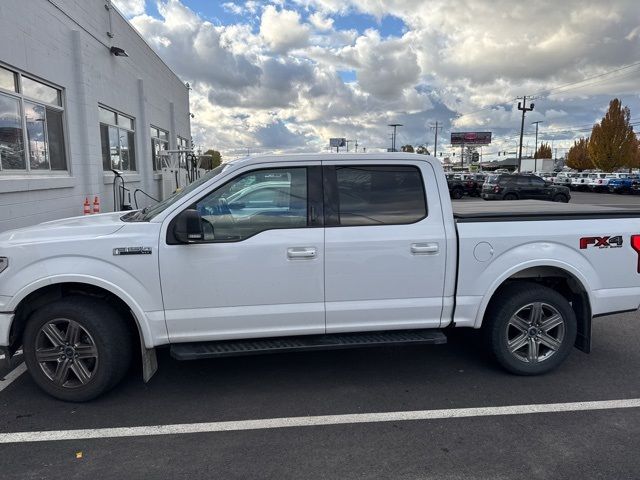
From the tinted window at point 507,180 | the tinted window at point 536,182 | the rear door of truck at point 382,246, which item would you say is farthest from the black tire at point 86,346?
the tinted window at point 536,182

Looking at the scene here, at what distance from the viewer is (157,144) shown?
18000 millimetres

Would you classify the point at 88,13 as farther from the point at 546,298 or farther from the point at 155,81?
the point at 546,298

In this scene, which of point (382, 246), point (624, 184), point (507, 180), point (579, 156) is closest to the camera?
point (382, 246)

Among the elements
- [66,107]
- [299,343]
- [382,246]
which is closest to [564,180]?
[66,107]

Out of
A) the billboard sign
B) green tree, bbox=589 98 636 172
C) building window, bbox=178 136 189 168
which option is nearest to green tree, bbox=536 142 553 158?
the billboard sign

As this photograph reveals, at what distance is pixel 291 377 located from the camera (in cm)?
425

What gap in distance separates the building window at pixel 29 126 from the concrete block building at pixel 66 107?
0.7 inches

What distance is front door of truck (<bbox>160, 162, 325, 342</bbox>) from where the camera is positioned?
3.65 meters

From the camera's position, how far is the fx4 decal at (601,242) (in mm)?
4117

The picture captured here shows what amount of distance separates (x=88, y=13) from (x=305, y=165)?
9.54 m

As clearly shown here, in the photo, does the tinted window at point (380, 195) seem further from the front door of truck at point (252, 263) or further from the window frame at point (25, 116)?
the window frame at point (25, 116)

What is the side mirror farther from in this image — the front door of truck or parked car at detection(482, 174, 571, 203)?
parked car at detection(482, 174, 571, 203)

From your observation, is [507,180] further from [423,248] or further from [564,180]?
[423,248]

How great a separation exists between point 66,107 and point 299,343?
825 cm
